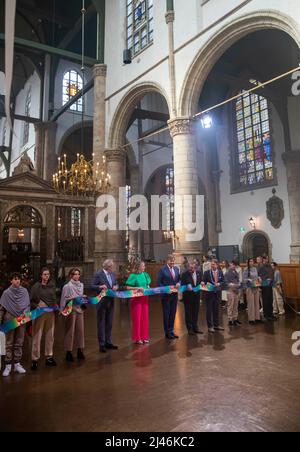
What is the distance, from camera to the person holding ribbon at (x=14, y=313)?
439cm

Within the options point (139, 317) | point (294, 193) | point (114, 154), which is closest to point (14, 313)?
point (139, 317)

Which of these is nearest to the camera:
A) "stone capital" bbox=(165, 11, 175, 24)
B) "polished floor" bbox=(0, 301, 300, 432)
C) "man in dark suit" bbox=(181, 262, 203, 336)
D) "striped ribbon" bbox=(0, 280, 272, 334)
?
"polished floor" bbox=(0, 301, 300, 432)

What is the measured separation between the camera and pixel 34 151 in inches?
870

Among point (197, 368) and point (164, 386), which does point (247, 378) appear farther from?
point (164, 386)

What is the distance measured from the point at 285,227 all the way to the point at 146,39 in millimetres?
11045

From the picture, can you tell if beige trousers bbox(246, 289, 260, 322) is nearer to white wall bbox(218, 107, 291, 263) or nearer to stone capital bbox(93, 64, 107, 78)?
white wall bbox(218, 107, 291, 263)

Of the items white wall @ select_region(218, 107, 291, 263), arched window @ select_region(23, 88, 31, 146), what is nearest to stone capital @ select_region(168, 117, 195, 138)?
white wall @ select_region(218, 107, 291, 263)

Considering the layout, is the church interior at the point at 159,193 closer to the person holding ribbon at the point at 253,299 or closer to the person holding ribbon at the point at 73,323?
the person holding ribbon at the point at 253,299

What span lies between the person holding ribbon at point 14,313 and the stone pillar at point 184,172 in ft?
24.3

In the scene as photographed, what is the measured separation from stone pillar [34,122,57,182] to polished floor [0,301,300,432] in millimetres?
17205

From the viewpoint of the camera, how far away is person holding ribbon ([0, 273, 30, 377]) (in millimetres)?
4391

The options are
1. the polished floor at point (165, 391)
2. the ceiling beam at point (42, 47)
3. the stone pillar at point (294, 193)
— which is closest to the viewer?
the polished floor at point (165, 391)

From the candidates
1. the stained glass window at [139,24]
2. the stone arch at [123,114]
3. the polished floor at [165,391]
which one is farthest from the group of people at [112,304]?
the stained glass window at [139,24]
